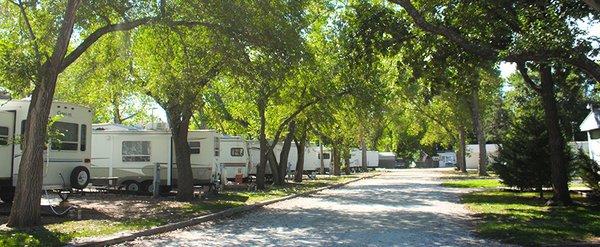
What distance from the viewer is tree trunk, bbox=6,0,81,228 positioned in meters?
10.9

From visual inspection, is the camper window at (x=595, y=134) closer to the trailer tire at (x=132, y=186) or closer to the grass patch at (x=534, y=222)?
the grass patch at (x=534, y=222)

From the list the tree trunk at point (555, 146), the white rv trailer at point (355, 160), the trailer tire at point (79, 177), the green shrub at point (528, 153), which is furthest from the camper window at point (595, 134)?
the white rv trailer at point (355, 160)

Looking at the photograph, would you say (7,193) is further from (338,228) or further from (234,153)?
(234,153)

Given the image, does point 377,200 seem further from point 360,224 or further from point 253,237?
point 253,237

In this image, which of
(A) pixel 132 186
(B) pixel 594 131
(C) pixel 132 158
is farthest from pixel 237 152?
(B) pixel 594 131

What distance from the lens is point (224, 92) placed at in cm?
2231

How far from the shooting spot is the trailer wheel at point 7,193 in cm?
1526

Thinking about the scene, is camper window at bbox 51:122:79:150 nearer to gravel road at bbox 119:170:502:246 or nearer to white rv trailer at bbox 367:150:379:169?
gravel road at bbox 119:170:502:246

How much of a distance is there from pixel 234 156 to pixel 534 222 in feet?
61.1

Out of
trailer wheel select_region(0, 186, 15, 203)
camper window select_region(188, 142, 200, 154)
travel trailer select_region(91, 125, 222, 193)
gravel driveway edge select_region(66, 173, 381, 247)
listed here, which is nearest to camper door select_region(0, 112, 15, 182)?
trailer wheel select_region(0, 186, 15, 203)

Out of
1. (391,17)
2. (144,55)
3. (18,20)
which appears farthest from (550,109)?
(18,20)

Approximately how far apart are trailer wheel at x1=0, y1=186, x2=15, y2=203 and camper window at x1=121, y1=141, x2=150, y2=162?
6202mm

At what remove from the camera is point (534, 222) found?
1237 cm

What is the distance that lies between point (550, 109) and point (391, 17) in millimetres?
6127
